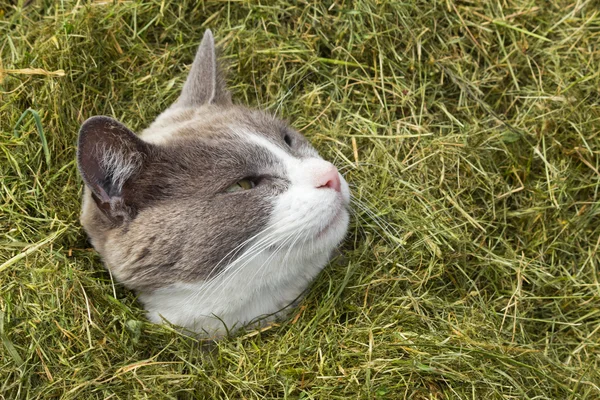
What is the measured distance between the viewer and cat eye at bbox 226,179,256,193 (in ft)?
11.6

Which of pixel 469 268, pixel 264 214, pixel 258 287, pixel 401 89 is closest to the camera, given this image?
pixel 264 214

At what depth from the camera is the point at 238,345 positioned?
3.68 m

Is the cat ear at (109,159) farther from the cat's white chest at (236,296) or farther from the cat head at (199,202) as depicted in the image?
the cat's white chest at (236,296)

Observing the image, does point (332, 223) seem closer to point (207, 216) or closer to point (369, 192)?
point (207, 216)

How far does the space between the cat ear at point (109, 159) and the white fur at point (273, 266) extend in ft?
1.94

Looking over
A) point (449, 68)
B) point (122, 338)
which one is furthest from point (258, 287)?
point (449, 68)

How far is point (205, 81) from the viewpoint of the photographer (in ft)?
14.0

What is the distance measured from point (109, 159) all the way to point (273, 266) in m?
1.04

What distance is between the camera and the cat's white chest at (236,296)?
349 centimetres

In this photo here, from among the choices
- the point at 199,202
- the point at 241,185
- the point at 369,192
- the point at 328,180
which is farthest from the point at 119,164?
the point at 369,192

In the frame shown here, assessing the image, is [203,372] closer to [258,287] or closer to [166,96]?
[258,287]

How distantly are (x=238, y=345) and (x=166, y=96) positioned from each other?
206 centimetres

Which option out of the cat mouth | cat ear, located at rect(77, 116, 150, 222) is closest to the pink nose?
the cat mouth

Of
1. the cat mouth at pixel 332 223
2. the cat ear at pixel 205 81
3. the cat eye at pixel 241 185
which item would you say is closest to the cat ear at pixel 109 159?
the cat eye at pixel 241 185
